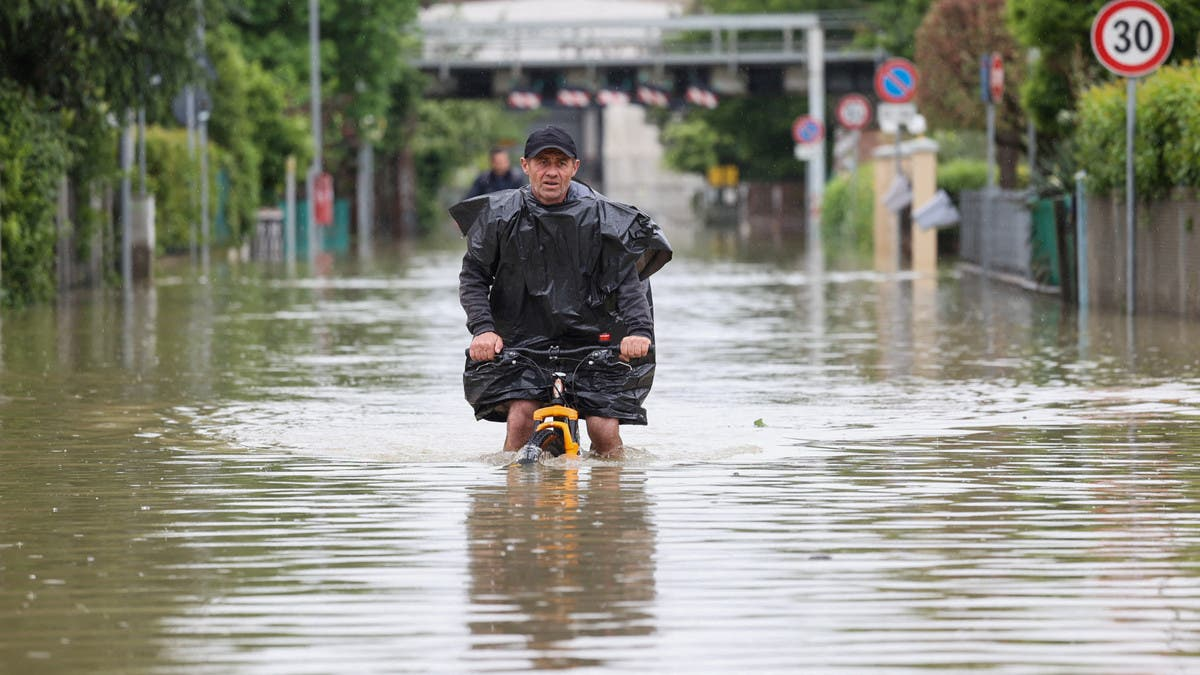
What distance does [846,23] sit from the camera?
76.6 metres

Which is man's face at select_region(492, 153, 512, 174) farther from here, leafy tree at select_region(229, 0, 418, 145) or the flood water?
leafy tree at select_region(229, 0, 418, 145)

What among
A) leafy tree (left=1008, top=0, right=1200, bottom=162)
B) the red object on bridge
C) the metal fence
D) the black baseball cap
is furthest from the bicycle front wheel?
the red object on bridge

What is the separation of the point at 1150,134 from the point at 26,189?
9790 millimetres

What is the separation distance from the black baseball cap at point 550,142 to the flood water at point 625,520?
121 cm

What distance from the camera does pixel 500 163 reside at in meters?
24.4

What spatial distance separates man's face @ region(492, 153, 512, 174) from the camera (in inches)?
953

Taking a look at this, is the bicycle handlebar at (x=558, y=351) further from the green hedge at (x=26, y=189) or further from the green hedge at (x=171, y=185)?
the green hedge at (x=171, y=185)

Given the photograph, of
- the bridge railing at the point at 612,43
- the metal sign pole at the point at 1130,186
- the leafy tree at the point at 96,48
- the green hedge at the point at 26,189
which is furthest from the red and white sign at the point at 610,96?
the metal sign pole at the point at 1130,186

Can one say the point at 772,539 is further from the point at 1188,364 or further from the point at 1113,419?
the point at 1188,364

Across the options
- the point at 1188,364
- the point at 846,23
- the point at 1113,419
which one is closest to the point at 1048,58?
the point at 1188,364

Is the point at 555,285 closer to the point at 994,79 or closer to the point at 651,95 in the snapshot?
the point at 994,79

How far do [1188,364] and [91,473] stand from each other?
25.4 feet

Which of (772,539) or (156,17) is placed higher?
(156,17)

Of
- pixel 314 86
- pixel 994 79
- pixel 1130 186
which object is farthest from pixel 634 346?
pixel 314 86
